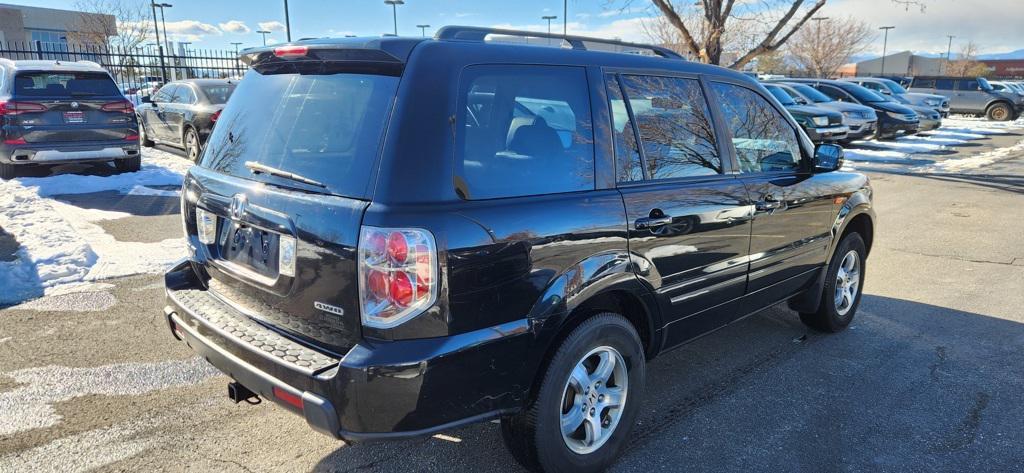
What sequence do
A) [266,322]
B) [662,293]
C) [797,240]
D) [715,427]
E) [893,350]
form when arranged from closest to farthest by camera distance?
[266,322] → [662,293] → [715,427] → [797,240] → [893,350]

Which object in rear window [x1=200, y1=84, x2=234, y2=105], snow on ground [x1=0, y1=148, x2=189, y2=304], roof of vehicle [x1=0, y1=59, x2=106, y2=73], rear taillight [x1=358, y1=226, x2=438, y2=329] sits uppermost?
roof of vehicle [x1=0, y1=59, x2=106, y2=73]

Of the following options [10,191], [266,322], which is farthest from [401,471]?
[10,191]

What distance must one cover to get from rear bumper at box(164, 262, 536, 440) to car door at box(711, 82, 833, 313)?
189 cm

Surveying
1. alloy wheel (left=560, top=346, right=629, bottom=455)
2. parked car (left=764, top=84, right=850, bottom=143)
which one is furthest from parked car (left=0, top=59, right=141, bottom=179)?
parked car (left=764, top=84, right=850, bottom=143)

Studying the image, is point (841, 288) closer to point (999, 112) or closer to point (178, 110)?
point (178, 110)

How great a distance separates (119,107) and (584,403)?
9.70 metres

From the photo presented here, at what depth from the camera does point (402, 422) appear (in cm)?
233

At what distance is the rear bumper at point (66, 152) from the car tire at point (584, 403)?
370 inches

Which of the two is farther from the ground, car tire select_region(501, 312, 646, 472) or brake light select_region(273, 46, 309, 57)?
brake light select_region(273, 46, 309, 57)

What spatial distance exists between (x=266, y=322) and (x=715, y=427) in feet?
7.34

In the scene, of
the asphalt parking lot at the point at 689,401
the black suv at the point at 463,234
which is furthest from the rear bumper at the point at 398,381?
the asphalt parking lot at the point at 689,401

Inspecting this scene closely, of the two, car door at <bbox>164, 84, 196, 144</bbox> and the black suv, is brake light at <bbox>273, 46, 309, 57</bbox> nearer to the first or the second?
the black suv

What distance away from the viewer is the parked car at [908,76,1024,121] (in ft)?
101

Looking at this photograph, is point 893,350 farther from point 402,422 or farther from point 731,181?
point 402,422
